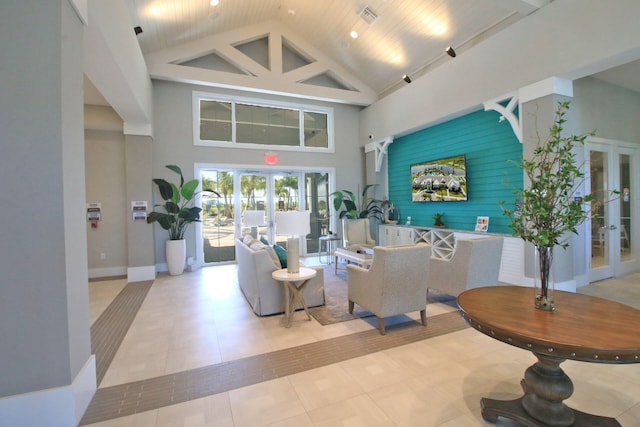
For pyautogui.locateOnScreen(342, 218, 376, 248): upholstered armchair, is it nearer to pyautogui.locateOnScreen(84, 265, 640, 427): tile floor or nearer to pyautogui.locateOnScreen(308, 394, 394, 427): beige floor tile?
pyautogui.locateOnScreen(84, 265, 640, 427): tile floor

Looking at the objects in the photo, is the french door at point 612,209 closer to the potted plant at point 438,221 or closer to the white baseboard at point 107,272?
the potted plant at point 438,221

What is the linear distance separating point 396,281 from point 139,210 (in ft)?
17.1

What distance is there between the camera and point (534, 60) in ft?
13.9

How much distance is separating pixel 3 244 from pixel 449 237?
19.9ft

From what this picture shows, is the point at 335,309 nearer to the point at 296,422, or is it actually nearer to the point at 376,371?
the point at 376,371

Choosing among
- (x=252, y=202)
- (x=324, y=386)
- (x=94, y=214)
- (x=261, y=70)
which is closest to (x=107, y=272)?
(x=94, y=214)

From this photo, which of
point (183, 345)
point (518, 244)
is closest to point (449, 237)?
point (518, 244)

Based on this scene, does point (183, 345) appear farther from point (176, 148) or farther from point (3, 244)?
point (176, 148)

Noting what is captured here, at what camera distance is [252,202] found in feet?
24.2

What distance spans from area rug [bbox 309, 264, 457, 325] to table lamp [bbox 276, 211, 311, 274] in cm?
70

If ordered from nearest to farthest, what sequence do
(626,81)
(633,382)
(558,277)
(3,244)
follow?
(3,244) < (633,382) < (558,277) < (626,81)

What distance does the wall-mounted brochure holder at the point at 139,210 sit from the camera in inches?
231

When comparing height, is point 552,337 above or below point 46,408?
above

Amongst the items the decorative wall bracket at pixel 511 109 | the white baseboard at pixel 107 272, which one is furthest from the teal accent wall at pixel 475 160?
the white baseboard at pixel 107 272
